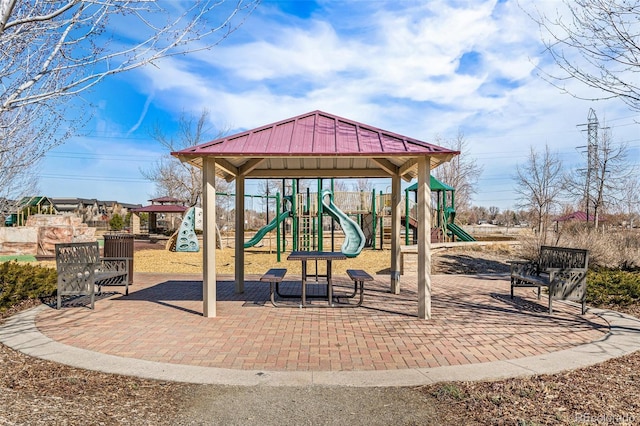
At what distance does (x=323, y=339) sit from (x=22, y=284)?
5.81 m

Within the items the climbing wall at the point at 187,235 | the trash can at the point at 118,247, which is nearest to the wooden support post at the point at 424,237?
the trash can at the point at 118,247

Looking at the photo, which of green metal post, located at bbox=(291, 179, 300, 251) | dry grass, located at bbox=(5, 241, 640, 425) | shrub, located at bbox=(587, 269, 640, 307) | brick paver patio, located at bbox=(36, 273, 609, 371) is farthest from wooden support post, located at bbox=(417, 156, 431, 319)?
green metal post, located at bbox=(291, 179, 300, 251)

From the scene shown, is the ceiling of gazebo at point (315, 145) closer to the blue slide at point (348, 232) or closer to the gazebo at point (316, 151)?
the gazebo at point (316, 151)

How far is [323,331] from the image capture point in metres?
5.82

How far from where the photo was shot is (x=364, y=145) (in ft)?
21.4

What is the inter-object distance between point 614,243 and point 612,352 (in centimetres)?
922

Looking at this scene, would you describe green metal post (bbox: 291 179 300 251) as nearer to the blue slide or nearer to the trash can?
the blue slide

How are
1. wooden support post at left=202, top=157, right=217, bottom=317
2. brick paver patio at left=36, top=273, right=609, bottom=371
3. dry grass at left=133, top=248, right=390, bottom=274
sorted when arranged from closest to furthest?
brick paver patio at left=36, top=273, right=609, bottom=371
wooden support post at left=202, top=157, right=217, bottom=317
dry grass at left=133, top=248, right=390, bottom=274

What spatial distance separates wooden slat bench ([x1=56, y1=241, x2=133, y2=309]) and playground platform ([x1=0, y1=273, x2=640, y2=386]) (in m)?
0.32

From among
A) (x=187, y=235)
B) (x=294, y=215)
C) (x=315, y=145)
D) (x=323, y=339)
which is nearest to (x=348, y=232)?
(x=294, y=215)

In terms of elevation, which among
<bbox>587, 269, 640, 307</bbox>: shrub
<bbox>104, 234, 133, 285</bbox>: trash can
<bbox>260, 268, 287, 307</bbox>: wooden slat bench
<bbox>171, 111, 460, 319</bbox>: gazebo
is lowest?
<bbox>587, 269, 640, 307</bbox>: shrub

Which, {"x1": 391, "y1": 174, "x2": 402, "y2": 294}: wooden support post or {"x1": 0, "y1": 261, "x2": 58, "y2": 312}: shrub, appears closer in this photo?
{"x1": 0, "y1": 261, "x2": 58, "y2": 312}: shrub

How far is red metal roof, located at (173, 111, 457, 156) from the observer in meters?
6.32

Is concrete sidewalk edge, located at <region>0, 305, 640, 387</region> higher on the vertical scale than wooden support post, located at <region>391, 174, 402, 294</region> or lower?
lower
